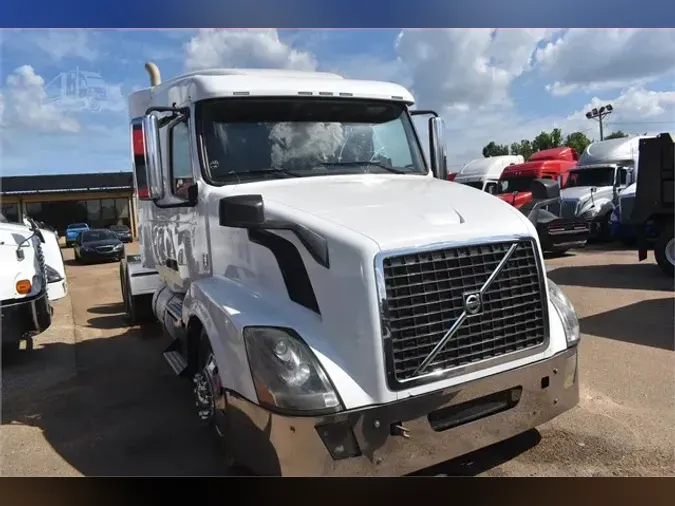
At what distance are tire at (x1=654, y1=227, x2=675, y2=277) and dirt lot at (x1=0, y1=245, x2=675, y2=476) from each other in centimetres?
215

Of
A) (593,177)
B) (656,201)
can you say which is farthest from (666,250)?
(593,177)

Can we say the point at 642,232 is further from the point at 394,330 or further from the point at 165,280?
the point at 394,330

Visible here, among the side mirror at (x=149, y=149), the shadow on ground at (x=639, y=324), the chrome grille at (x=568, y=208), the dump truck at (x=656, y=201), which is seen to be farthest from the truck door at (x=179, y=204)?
the chrome grille at (x=568, y=208)

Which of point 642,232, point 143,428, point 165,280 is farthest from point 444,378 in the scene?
point 642,232

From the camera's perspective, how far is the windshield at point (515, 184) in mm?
17950

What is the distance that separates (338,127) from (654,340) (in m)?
4.32

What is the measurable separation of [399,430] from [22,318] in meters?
4.47

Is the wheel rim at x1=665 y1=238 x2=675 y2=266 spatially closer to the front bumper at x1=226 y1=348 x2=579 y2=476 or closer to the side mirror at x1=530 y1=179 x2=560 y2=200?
the side mirror at x1=530 y1=179 x2=560 y2=200

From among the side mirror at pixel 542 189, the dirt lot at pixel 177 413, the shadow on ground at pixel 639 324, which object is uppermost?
the side mirror at pixel 542 189

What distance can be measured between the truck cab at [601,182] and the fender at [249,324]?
13644 millimetres

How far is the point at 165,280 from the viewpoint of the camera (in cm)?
607

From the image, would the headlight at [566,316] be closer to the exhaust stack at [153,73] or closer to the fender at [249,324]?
the fender at [249,324]

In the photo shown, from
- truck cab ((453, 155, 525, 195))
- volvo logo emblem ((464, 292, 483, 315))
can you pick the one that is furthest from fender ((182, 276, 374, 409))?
truck cab ((453, 155, 525, 195))

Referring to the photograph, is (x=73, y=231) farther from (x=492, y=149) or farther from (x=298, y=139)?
(x=298, y=139)
